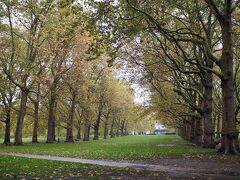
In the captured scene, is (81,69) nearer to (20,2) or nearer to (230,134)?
(20,2)

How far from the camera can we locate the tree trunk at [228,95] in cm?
2033

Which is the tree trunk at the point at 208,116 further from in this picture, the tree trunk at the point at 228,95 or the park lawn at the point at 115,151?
the tree trunk at the point at 228,95

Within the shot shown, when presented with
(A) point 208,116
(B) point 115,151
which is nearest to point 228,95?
(A) point 208,116

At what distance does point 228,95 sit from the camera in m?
20.6

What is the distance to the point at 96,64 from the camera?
59.6m

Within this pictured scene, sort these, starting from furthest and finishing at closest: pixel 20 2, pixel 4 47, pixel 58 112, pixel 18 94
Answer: pixel 58 112 < pixel 18 94 < pixel 4 47 < pixel 20 2

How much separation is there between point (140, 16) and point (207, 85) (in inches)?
396

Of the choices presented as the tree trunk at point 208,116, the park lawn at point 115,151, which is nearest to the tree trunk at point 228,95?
the park lawn at point 115,151

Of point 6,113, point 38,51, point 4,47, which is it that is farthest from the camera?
point 6,113

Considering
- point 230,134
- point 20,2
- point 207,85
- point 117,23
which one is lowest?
point 230,134

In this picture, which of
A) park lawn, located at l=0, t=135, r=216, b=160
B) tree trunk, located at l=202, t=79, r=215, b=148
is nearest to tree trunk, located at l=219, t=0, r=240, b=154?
park lawn, located at l=0, t=135, r=216, b=160

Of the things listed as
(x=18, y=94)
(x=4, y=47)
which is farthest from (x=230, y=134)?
(x=18, y=94)

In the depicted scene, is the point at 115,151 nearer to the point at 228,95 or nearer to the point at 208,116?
the point at 208,116

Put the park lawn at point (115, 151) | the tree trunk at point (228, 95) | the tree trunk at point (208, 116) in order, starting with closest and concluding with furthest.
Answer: the tree trunk at point (228, 95) < the park lawn at point (115, 151) < the tree trunk at point (208, 116)
